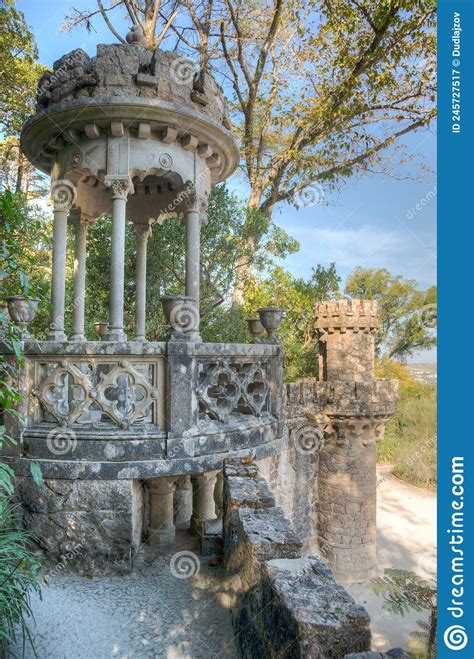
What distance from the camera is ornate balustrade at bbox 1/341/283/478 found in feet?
13.6

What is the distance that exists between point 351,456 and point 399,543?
6664mm

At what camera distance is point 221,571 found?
4.11 meters

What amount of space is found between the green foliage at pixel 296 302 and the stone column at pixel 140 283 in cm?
537

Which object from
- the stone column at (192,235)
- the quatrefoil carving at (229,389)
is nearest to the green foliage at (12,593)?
the quatrefoil carving at (229,389)

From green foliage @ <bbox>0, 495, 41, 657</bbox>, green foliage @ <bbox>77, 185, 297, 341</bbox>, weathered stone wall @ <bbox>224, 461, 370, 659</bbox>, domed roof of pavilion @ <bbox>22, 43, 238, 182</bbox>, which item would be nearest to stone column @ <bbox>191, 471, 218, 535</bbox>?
weathered stone wall @ <bbox>224, 461, 370, 659</bbox>

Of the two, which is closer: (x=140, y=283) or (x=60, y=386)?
(x=60, y=386)

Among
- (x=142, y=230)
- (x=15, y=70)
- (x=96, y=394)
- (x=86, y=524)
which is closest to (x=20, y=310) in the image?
(x=96, y=394)

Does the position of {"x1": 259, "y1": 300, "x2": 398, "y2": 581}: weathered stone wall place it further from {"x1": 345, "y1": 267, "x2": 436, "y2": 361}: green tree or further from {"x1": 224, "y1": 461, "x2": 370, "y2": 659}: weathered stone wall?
{"x1": 345, "y1": 267, "x2": 436, "y2": 361}: green tree

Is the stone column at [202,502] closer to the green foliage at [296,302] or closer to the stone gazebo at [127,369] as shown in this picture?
the stone gazebo at [127,369]

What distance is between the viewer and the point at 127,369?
4246 mm

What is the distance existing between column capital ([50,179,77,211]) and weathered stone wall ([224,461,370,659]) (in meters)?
4.36

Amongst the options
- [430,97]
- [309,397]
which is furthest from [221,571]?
[430,97]

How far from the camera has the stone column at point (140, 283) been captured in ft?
24.3

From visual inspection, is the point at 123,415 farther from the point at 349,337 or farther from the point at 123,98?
the point at 349,337
